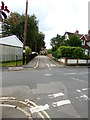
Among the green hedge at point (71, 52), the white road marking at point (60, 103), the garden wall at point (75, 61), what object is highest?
the green hedge at point (71, 52)

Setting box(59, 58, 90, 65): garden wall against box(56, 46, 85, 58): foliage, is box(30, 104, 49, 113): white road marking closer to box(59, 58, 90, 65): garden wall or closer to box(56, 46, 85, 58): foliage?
box(59, 58, 90, 65): garden wall

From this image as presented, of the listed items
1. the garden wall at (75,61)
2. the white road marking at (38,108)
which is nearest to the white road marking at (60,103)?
the white road marking at (38,108)

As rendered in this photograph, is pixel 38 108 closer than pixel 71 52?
Yes

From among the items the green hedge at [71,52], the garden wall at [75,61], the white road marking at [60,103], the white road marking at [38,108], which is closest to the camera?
the white road marking at [38,108]

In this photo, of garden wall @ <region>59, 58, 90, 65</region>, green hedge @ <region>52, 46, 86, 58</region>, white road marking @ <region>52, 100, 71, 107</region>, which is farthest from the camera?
green hedge @ <region>52, 46, 86, 58</region>

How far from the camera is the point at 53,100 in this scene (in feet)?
18.4

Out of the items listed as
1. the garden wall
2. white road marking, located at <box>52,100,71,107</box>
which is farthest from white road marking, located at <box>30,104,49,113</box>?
the garden wall

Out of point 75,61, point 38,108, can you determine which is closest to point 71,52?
point 75,61

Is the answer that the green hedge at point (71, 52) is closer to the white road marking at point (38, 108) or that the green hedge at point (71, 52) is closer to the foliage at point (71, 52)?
the foliage at point (71, 52)

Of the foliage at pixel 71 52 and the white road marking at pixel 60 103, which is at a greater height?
the foliage at pixel 71 52

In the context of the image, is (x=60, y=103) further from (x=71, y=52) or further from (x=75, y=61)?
(x=71, y=52)

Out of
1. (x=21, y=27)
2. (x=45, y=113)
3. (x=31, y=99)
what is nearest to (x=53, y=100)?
(x=31, y=99)

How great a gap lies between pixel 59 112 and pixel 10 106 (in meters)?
1.75

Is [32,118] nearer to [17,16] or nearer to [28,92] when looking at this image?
[28,92]
